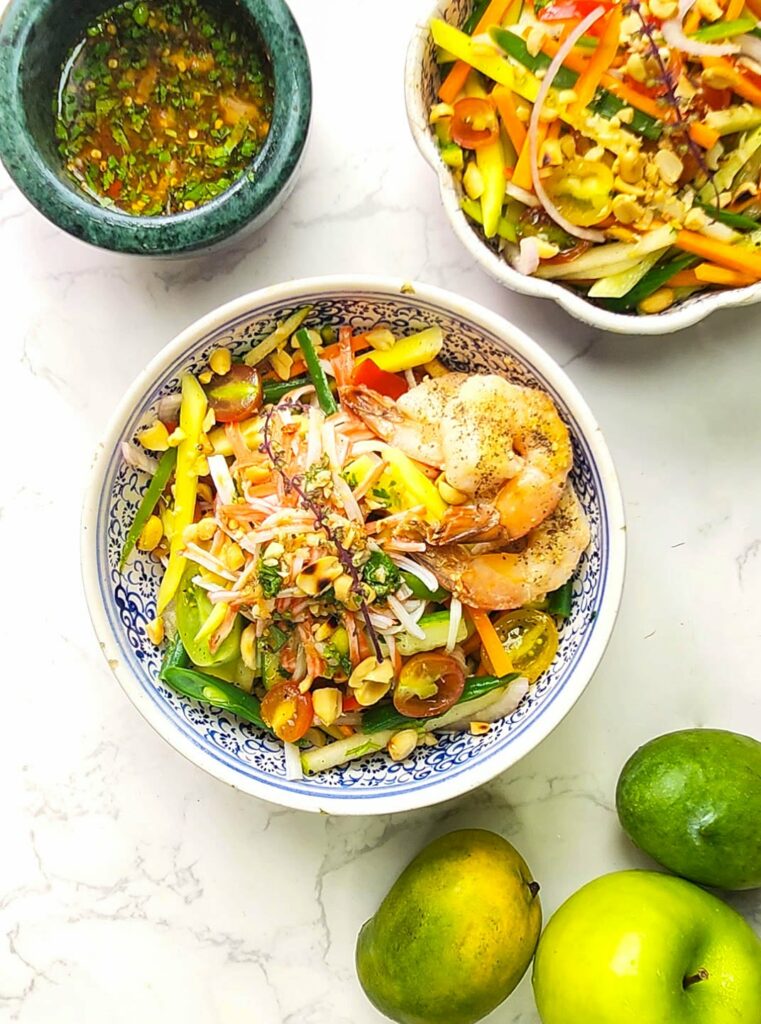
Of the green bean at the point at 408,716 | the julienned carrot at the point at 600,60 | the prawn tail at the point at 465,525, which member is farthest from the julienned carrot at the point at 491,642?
the julienned carrot at the point at 600,60

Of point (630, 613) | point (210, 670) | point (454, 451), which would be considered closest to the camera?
point (454, 451)

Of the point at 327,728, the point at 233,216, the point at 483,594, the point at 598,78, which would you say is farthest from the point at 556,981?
the point at 598,78

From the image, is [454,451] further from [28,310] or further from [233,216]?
[28,310]

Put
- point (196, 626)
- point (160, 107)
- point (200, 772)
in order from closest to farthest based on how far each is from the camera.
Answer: point (196, 626), point (160, 107), point (200, 772)

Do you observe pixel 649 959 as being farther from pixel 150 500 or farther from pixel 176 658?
pixel 150 500

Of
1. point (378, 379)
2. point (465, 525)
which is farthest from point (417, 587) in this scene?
point (378, 379)

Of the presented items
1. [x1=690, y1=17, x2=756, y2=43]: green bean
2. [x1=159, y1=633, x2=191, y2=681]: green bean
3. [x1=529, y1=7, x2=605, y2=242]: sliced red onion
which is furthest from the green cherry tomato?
[x1=690, y1=17, x2=756, y2=43]: green bean

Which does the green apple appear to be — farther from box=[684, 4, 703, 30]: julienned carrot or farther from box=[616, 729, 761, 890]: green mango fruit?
box=[684, 4, 703, 30]: julienned carrot

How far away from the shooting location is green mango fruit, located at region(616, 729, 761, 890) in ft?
5.07

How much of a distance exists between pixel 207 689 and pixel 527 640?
477 mm

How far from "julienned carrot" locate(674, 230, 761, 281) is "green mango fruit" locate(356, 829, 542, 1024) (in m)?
0.96

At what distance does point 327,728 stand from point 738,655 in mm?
719

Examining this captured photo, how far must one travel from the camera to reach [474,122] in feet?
5.14

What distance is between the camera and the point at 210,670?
155 centimetres
